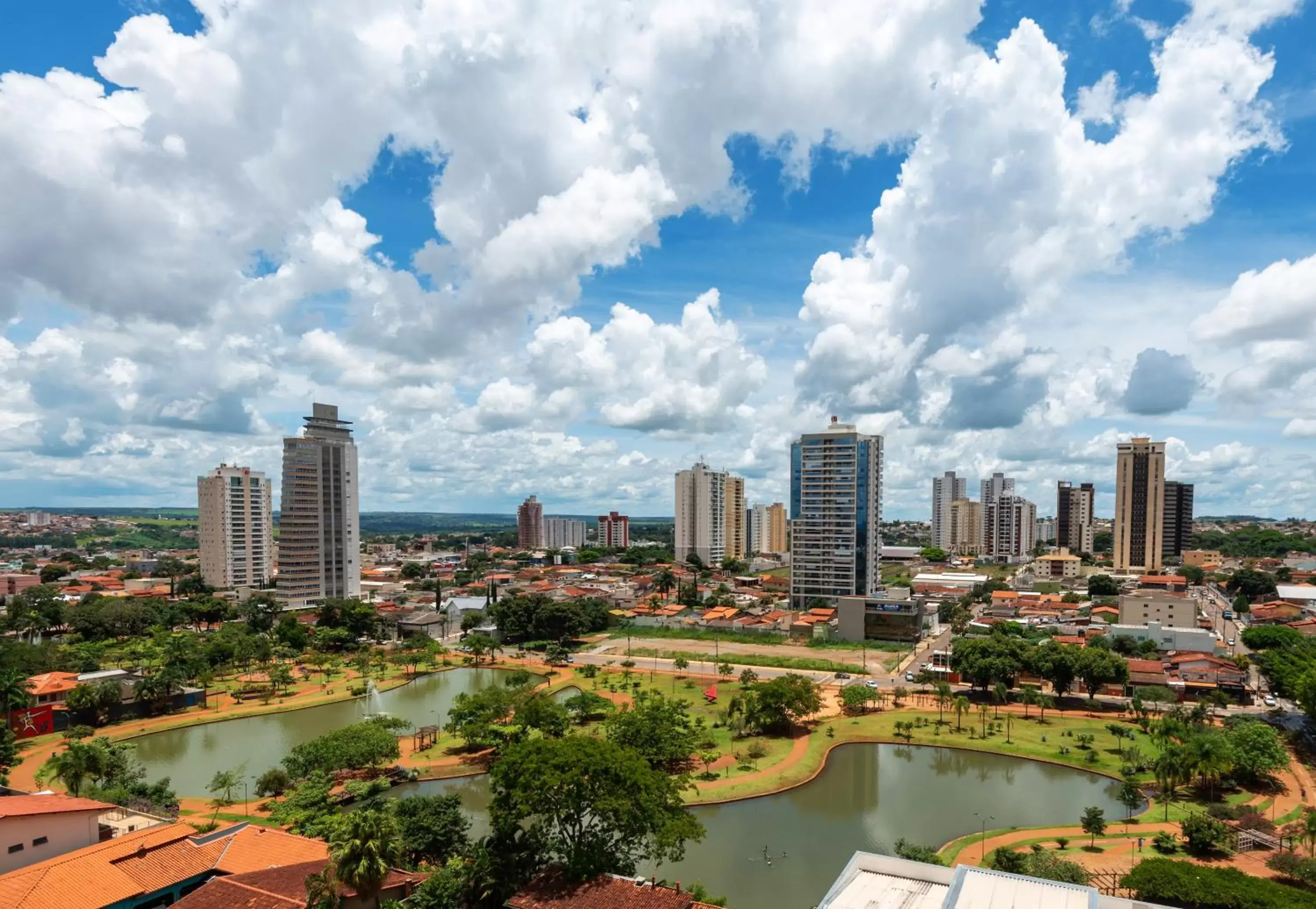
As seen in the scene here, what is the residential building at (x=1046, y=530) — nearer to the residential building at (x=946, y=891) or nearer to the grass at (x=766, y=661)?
the grass at (x=766, y=661)

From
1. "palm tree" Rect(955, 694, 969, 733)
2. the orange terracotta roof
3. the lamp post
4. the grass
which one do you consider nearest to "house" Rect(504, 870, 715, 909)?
the lamp post

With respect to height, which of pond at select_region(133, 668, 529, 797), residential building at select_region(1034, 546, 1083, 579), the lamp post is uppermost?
the lamp post

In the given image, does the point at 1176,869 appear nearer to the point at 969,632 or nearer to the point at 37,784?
the point at 37,784

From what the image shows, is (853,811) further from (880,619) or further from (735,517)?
(735,517)

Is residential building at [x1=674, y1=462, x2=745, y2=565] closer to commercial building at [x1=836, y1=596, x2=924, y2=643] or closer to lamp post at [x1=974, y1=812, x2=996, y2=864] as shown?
commercial building at [x1=836, y1=596, x2=924, y2=643]

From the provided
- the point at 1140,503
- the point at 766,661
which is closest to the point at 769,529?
the point at 1140,503

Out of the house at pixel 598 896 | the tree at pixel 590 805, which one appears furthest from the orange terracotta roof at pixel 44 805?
the house at pixel 598 896
